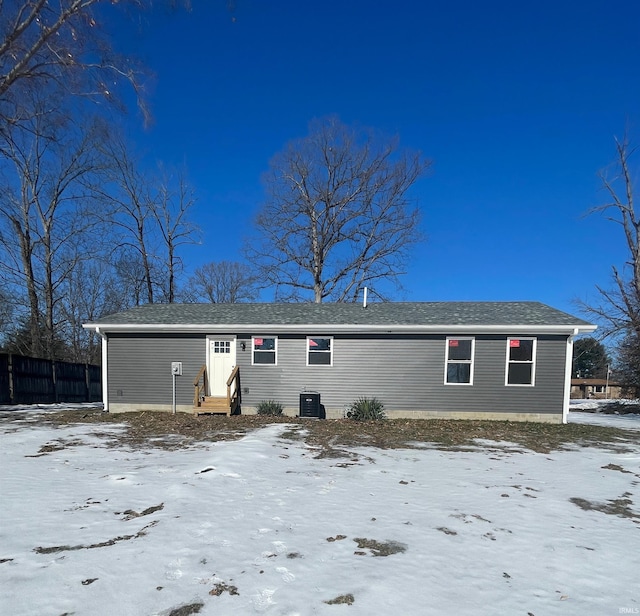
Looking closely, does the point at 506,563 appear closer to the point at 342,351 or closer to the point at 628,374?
the point at 342,351

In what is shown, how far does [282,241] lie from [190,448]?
53.5 feet

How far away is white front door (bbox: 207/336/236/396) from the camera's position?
1162 centimetres

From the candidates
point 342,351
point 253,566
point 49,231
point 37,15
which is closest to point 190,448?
point 253,566

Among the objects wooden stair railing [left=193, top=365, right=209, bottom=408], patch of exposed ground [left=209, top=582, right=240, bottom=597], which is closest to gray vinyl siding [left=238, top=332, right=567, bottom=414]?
wooden stair railing [left=193, top=365, right=209, bottom=408]

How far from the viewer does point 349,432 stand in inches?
354

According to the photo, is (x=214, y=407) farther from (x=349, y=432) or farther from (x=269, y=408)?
(x=349, y=432)

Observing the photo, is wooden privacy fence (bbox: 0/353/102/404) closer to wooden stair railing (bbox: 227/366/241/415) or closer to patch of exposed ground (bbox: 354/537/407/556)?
wooden stair railing (bbox: 227/366/241/415)

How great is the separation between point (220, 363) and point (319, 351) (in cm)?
306

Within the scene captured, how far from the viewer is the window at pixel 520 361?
10.9 m

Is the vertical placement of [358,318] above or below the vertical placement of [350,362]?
above

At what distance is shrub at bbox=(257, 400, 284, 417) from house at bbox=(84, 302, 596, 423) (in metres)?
0.21

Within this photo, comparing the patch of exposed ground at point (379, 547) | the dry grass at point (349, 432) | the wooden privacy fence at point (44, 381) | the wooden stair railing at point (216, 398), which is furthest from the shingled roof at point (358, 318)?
the patch of exposed ground at point (379, 547)

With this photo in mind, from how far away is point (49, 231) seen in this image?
17594 mm

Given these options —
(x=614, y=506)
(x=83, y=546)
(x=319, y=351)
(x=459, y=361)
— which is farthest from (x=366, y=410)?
(x=83, y=546)
